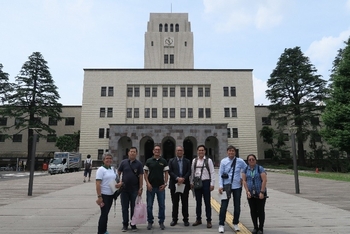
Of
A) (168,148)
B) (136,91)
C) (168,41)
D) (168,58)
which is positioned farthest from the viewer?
(168,41)

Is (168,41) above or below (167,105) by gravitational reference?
above

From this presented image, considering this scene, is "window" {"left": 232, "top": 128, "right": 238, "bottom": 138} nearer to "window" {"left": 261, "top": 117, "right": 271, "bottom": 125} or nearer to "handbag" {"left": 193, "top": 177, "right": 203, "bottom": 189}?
"window" {"left": 261, "top": 117, "right": 271, "bottom": 125}

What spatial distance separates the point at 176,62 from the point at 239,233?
4815 cm

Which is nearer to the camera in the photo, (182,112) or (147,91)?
(182,112)

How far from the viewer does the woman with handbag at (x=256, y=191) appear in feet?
17.2

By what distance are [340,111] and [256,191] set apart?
23377 millimetres

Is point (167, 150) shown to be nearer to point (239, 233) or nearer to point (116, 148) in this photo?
point (116, 148)

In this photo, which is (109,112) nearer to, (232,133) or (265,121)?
(232,133)

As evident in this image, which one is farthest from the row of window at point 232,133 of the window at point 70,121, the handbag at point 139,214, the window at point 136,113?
the handbag at point 139,214

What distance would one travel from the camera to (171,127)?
38750 millimetres

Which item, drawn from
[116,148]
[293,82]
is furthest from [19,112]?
[293,82]

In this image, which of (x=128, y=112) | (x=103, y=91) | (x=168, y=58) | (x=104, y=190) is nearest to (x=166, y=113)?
(x=128, y=112)

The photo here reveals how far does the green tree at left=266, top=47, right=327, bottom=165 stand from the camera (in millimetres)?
35750

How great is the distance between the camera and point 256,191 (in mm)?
5316
